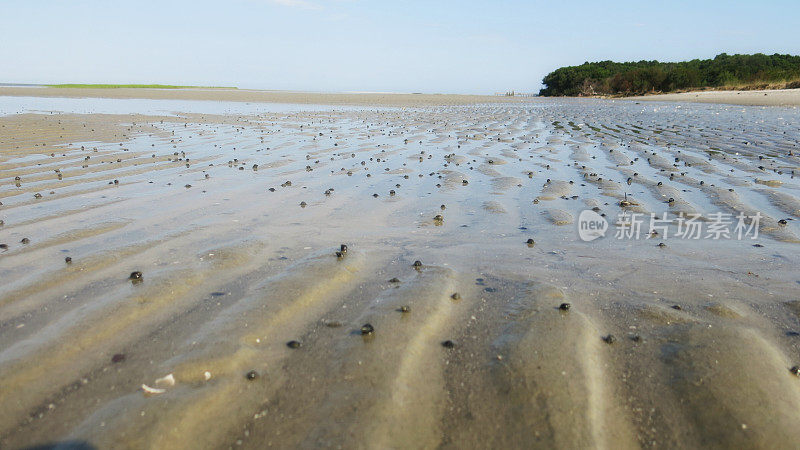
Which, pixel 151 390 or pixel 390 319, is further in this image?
pixel 390 319

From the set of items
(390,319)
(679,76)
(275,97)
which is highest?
(679,76)

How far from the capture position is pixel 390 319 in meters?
3.81

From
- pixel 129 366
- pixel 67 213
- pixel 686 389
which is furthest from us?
pixel 67 213

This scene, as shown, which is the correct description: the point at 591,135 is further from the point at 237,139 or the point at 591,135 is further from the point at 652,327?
the point at 652,327

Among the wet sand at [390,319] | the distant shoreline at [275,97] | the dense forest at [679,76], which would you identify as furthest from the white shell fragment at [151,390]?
the dense forest at [679,76]

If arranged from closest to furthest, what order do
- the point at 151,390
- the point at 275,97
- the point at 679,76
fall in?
1. the point at 151,390
2. the point at 275,97
3. the point at 679,76

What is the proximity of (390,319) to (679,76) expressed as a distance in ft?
246

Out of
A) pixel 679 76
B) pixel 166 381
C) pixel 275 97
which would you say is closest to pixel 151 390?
pixel 166 381

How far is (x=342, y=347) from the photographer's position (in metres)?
3.42

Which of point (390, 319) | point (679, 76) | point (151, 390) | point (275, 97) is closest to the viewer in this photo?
point (151, 390)

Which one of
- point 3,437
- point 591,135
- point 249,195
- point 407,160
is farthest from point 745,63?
point 3,437

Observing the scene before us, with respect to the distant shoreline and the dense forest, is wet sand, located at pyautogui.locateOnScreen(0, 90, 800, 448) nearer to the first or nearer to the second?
the distant shoreline

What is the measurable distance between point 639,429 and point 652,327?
1.30 m

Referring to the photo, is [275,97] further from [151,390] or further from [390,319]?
[151,390]
